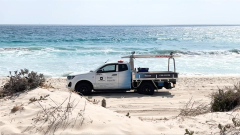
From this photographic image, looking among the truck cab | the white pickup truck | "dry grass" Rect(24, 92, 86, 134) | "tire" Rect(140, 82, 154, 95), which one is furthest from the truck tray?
"dry grass" Rect(24, 92, 86, 134)

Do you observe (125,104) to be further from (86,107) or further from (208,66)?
(208,66)

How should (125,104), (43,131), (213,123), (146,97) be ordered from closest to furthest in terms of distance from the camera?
(43,131) → (213,123) → (125,104) → (146,97)

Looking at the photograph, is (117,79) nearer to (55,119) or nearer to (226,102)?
(226,102)

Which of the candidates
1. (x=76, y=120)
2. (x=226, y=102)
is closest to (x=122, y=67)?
(x=226, y=102)

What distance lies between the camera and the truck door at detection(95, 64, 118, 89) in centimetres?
1253

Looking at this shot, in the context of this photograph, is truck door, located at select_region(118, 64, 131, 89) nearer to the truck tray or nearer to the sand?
the truck tray

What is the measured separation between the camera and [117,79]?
41.2 feet

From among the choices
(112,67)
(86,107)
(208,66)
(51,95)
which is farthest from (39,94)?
(208,66)

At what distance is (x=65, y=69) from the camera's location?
790 inches

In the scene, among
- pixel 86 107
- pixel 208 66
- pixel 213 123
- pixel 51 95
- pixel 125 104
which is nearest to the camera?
pixel 213 123

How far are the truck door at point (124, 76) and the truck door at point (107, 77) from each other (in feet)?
0.61

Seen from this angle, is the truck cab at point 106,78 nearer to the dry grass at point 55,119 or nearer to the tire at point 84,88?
the tire at point 84,88

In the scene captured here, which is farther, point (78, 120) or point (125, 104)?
point (125, 104)

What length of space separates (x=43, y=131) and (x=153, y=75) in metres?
8.00
